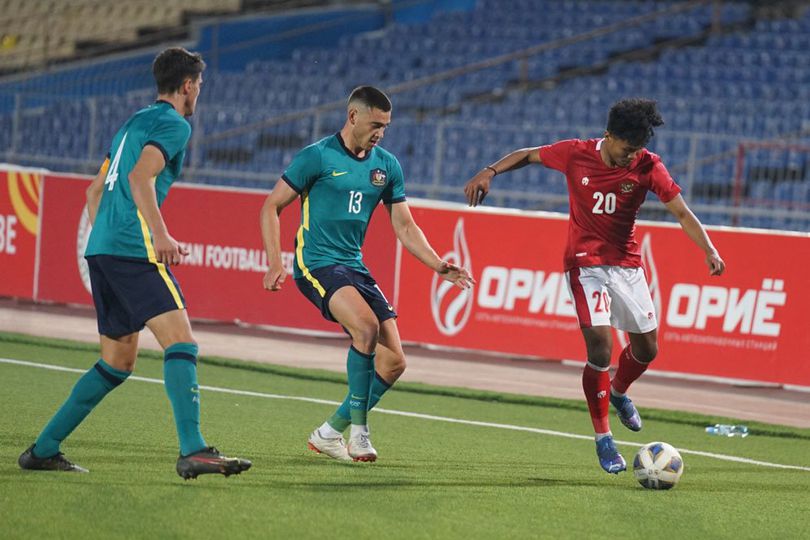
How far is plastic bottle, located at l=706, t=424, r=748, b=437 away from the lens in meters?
11.0

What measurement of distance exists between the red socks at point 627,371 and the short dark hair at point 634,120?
1618 millimetres

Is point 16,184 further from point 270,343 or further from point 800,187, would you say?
point 800,187

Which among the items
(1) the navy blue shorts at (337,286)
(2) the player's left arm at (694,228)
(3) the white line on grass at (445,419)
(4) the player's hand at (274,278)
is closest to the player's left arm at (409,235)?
(1) the navy blue shorts at (337,286)

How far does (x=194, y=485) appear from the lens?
7.02 m

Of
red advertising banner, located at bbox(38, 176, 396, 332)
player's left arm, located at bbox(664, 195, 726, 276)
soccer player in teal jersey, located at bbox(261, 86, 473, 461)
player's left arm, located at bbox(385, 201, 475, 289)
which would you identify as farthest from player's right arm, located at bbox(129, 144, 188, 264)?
red advertising banner, located at bbox(38, 176, 396, 332)

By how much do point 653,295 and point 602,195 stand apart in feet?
18.5

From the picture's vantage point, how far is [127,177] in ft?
22.8

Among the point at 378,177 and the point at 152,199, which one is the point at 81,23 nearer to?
the point at 378,177

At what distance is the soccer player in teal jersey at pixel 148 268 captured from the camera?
6.78m

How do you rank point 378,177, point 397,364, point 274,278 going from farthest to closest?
point 397,364, point 378,177, point 274,278

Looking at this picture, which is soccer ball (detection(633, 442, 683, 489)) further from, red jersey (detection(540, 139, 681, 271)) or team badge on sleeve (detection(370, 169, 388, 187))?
team badge on sleeve (detection(370, 169, 388, 187))

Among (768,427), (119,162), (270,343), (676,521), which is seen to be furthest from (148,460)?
(270,343)

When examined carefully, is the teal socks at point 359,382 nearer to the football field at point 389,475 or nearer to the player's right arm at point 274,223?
the football field at point 389,475

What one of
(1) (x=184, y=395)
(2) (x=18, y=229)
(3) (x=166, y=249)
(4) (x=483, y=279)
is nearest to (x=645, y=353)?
(1) (x=184, y=395)
